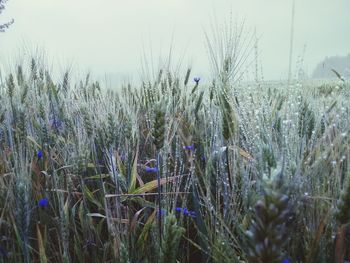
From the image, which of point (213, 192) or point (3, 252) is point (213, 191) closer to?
point (213, 192)

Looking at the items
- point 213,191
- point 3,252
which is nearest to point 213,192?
point 213,191

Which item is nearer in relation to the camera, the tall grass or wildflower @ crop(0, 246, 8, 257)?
the tall grass

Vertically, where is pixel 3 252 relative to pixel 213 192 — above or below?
below

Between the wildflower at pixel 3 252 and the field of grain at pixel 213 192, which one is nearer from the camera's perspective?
the field of grain at pixel 213 192

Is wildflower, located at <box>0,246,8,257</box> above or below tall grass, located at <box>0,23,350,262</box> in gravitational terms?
below

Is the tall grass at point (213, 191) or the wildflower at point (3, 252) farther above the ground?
the tall grass at point (213, 191)

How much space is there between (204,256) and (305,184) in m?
0.39

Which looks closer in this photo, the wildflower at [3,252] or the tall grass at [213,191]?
the tall grass at [213,191]

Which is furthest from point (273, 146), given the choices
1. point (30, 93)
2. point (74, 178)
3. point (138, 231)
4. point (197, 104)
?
point (30, 93)

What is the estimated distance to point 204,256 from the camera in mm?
1199

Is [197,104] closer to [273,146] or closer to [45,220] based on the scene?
[45,220]

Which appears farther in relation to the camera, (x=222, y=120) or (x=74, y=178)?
(x=74, y=178)

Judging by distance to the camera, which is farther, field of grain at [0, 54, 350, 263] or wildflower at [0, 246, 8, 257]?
wildflower at [0, 246, 8, 257]

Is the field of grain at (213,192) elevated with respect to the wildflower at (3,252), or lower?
elevated
